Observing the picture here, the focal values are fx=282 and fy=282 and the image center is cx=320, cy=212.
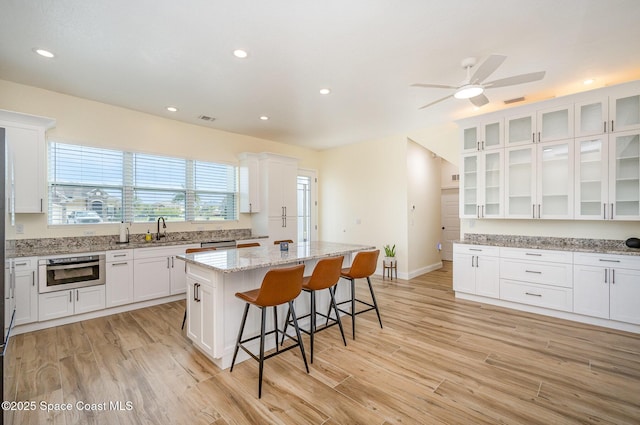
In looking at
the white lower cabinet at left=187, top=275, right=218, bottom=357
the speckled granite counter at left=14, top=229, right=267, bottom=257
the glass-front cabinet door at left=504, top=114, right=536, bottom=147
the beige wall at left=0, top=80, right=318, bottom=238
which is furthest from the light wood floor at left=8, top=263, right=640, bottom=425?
the glass-front cabinet door at left=504, top=114, right=536, bottom=147

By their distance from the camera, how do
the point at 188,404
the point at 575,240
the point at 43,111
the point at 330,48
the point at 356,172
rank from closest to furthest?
the point at 188,404, the point at 330,48, the point at 43,111, the point at 575,240, the point at 356,172

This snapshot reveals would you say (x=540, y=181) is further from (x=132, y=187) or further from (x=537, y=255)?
(x=132, y=187)

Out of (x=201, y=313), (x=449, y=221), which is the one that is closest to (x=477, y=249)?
(x=449, y=221)

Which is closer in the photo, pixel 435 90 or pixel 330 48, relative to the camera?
pixel 330 48

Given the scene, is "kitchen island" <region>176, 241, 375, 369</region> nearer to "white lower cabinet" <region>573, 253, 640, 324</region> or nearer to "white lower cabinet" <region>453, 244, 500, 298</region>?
"white lower cabinet" <region>453, 244, 500, 298</region>

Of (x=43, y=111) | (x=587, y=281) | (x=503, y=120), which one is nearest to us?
(x=587, y=281)

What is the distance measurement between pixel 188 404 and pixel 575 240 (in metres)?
5.09

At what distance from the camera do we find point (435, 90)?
3.77 m

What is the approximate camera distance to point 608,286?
132 inches

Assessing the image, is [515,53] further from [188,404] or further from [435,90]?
[188,404]

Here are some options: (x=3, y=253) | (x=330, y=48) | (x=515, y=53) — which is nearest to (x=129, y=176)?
(x=3, y=253)

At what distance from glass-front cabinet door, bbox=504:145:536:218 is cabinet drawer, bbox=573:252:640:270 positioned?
77 centimetres

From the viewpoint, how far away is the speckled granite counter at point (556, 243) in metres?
3.57

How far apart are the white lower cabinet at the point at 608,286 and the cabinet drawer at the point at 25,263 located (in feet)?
21.6
